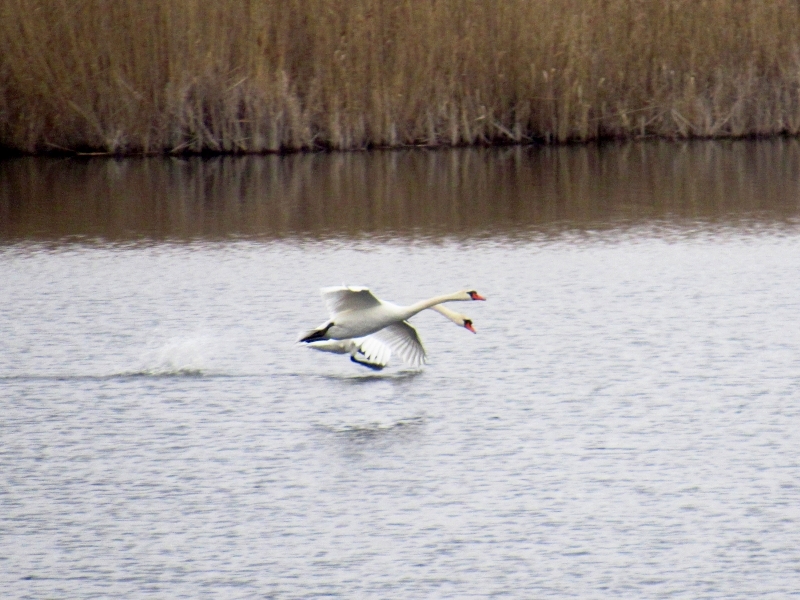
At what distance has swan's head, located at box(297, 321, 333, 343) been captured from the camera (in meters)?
7.90

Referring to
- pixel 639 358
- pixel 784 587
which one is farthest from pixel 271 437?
pixel 784 587

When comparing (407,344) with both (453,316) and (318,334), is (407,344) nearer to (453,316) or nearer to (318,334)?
(453,316)

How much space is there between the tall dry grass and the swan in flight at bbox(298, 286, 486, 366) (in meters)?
9.72

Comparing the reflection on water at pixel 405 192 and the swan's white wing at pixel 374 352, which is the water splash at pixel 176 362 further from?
the reflection on water at pixel 405 192

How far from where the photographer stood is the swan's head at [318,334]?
7902 millimetres

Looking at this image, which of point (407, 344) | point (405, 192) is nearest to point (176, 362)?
point (407, 344)

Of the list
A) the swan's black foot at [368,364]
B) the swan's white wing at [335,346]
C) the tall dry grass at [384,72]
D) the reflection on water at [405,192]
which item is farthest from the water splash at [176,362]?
the tall dry grass at [384,72]

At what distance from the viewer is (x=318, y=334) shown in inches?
312

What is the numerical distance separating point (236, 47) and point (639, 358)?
10.7 m

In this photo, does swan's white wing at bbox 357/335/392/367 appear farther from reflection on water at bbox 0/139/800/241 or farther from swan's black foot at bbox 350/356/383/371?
reflection on water at bbox 0/139/800/241

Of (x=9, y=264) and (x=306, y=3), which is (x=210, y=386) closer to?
(x=9, y=264)

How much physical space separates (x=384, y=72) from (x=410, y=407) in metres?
10.6

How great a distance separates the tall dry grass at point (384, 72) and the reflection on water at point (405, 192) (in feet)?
1.11

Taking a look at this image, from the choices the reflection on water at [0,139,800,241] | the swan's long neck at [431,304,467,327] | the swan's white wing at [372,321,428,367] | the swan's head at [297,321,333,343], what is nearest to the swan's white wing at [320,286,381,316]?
the swan's head at [297,321,333,343]
